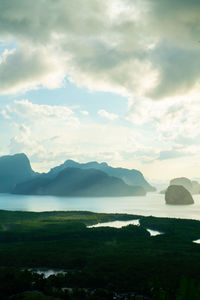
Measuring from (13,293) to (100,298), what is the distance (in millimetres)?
12185

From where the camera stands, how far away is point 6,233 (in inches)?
3578

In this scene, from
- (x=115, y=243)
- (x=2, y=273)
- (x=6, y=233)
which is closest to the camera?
(x=2, y=273)

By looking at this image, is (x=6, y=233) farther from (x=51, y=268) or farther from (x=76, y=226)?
(x=51, y=268)

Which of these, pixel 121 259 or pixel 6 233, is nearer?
pixel 121 259

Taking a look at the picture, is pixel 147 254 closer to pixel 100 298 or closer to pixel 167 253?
A: pixel 167 253

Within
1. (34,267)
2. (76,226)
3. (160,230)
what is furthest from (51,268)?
(160,230)

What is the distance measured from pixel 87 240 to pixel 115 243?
→ 879cm

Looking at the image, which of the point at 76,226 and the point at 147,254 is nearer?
the point at 147,254

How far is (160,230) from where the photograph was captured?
113 m

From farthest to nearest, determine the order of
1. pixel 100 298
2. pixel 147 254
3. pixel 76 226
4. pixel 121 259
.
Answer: pixel 76 226 < pixel 147 254 < pixel 121 259 < pixel 100 298

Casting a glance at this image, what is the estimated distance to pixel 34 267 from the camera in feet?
182

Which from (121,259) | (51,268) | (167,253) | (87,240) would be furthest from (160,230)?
(51,268)

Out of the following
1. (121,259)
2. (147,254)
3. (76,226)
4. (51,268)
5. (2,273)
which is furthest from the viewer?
(76,226)

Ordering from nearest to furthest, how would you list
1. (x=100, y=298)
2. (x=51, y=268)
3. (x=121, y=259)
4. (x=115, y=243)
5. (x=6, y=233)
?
1. (x=100, y=298)
2. (x=51, y=268)
3. (x=121, y=259)
4. (x=115, y=243)
5. (x=6, y=233)
